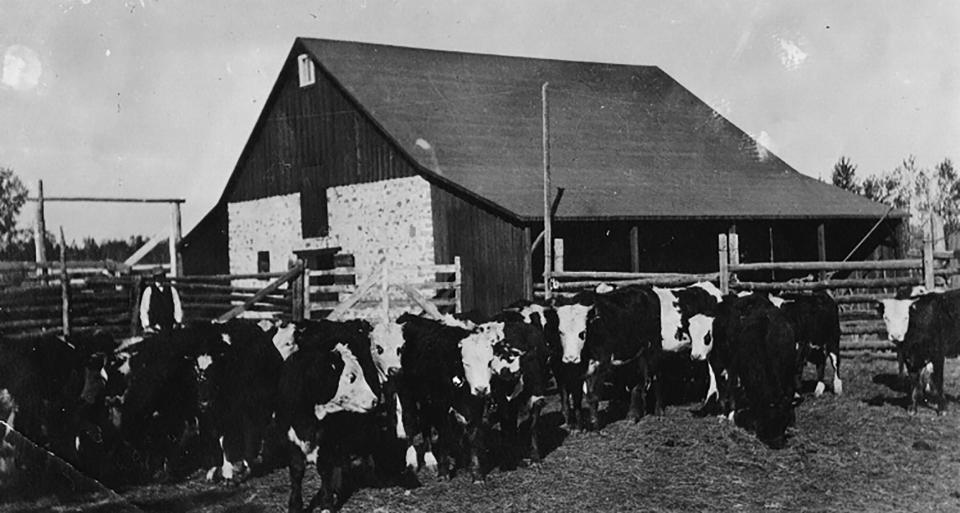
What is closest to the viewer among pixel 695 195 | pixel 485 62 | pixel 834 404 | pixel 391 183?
pixel 834 404

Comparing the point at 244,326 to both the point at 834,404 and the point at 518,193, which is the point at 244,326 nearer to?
the point at 834,404

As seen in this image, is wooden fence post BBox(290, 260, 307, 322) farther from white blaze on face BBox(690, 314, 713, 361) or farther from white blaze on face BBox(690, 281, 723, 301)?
white blaze on face BBox(690, 314, 713, 361)

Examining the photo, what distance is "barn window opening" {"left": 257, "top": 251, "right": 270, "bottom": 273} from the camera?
985 inches

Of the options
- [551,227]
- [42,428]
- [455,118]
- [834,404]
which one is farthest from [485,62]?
[42,428]

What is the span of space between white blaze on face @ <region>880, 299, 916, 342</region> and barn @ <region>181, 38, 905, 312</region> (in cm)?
938

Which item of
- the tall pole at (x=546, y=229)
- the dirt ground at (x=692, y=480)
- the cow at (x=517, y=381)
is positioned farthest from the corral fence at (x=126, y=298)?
the dirt ground at (x=692, y=480)

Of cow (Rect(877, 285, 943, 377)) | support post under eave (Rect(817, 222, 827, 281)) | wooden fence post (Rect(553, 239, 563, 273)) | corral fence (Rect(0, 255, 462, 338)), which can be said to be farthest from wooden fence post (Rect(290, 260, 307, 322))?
support post under eave (Rect(817, 222, 827, 281))

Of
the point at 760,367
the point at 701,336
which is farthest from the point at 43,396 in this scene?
the point at 701,336

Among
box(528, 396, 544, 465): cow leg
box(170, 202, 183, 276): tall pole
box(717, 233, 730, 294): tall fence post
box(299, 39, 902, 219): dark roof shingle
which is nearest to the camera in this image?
box(528, 396, 544, 465): cow leg

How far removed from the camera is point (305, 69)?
79.3 ft

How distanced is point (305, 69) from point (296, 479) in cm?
1763

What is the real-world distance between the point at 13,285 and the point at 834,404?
1200 cm

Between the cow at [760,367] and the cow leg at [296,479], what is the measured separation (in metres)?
4.54

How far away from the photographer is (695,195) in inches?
919
